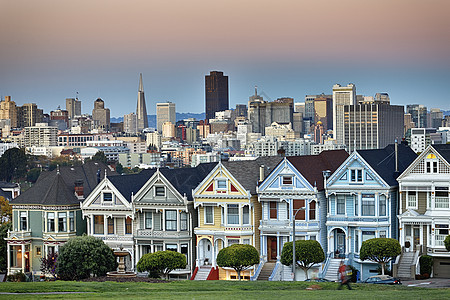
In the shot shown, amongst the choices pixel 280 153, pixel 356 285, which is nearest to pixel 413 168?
pixel 356 285

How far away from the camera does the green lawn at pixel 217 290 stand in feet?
127

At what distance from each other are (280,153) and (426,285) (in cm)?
2163

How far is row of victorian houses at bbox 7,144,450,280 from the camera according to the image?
5262 centimetres

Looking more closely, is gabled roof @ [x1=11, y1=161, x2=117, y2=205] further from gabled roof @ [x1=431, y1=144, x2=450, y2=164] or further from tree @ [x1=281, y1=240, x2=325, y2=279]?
gabled roof @ [x1=431, y1=144, x2=450, y2=164]

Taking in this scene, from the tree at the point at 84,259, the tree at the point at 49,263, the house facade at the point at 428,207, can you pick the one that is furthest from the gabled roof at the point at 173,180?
the house facade at the point at 428,207

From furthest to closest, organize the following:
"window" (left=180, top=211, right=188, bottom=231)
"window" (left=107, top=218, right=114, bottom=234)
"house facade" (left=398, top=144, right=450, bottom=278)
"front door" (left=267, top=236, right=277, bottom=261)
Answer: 1. "window" (left=107, top=218, right=114, bottom=234)
2. "window" (left=180, top=211, right=188, bottom=231)
3. "front door" (left=267, top=236, right=277, bottom=261)
4. "house facade" (left=398, top=144, right=450, bottom=278)

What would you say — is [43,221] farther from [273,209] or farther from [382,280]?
[382,280]

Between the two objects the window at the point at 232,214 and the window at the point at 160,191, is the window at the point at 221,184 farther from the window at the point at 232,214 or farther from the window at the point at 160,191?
the window at the point at 160,191

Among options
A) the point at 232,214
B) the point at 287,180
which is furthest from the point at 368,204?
the point at 232,214

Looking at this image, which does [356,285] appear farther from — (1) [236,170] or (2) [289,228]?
(1) [236,170]

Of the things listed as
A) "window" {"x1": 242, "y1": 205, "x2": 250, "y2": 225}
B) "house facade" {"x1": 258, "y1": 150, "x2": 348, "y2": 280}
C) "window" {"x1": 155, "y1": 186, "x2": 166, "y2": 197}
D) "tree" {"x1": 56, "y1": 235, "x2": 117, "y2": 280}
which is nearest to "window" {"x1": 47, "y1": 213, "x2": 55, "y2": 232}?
"tree" {"x1": 56, "y1": 235, "x2": 117, "y2": 280}

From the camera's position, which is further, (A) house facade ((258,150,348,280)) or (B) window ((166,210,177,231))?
(B) window ((166,210,177,231))

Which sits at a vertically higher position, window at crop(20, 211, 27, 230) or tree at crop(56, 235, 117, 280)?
window at crop(20, 211, 27, 230)

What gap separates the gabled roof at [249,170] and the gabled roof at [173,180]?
2.67m
